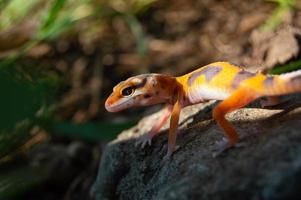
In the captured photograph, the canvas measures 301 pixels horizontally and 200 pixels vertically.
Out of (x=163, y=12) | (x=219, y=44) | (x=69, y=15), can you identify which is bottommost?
(x=219, y=44)

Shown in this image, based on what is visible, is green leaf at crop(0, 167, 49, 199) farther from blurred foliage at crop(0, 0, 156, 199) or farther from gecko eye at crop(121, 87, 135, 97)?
gecko eye at crop(121, 87, 135, 97)

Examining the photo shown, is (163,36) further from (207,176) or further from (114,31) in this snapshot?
(207,176)

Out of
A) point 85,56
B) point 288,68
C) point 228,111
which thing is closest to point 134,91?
point 228,111

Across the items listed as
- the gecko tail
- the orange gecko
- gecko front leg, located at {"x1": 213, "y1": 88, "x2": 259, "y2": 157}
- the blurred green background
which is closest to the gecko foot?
the orange gecko

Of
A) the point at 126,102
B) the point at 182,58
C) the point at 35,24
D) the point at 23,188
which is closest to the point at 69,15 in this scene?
the point at 35,24

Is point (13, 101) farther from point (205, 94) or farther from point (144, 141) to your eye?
point (205, 94)
